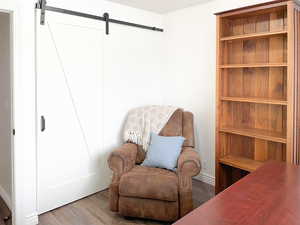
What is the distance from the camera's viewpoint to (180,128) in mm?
3020

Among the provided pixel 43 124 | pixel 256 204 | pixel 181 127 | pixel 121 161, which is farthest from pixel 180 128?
pixel 256 204

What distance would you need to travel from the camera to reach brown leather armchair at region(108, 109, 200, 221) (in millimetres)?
2355

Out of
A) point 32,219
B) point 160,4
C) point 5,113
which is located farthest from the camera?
point 160,4

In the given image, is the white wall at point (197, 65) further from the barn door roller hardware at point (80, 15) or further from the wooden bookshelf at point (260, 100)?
the wooden bookshelf at point (260, 100)

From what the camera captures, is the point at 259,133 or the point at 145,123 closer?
the point at 259,133

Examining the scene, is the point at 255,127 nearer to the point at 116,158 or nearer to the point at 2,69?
the point at 116,158

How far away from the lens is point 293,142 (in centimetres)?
238

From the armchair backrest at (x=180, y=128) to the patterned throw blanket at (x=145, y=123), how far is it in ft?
0.16

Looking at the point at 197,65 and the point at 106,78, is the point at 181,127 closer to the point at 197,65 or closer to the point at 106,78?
the point at 197,65

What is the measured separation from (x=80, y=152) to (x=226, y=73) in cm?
185

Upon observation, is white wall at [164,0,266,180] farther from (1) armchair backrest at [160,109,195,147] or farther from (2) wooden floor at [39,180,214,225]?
(2) wooden floor at [39,180,214,225]

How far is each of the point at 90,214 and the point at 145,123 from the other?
1.15m

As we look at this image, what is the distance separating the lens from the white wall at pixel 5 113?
9.12 ft

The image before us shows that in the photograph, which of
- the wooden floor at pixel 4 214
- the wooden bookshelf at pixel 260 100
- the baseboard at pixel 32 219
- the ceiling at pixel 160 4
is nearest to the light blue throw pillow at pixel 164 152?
the wooden bookshelf at pixel 260 100
